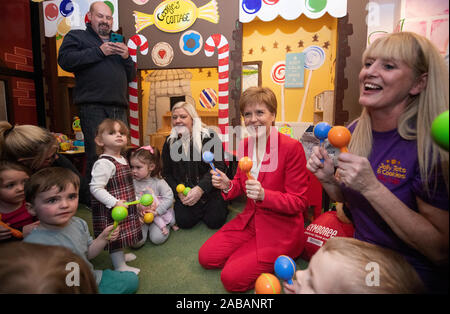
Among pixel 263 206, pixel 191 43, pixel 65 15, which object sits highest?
pixel 65 15

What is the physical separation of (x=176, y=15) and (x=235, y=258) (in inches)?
108

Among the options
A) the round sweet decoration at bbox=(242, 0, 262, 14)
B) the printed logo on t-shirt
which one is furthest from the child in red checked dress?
the round sweet decoration at bbox=(242, 0, 262, 14)

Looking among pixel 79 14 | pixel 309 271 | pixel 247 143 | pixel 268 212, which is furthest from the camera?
pixel 79 14

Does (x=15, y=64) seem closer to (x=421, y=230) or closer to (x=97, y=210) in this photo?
(x=97, y=210)

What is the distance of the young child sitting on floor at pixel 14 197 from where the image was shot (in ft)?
3.74

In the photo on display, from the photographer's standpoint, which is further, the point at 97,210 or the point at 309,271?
the point at 97,210

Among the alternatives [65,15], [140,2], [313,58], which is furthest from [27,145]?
[313,58]

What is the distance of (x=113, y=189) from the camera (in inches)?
58.5

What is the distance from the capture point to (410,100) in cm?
77

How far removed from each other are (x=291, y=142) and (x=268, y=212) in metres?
0.43

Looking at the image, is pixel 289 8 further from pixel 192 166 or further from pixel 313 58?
pixel 192 166

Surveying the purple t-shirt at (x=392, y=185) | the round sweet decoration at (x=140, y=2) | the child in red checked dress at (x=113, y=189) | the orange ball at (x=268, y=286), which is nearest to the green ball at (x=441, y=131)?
the purple t-shirt at (x=392, y=185)

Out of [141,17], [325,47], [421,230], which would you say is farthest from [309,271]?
[325,47]

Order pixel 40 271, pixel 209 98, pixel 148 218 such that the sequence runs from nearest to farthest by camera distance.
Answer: pixel 40 271 → pixel 148 218 → pixel 209 98
